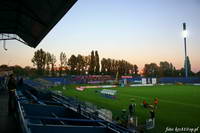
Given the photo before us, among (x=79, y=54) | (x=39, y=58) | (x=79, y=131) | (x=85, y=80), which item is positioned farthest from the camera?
(x=79, y=54)

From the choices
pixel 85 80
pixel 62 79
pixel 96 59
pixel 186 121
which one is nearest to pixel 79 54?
pixel 96 59

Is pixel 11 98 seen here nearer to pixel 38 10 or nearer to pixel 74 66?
pixel 38 10

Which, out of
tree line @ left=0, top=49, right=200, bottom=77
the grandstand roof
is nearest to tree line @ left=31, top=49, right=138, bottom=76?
tree line @ left=0, top=49, right=200, bottom=77

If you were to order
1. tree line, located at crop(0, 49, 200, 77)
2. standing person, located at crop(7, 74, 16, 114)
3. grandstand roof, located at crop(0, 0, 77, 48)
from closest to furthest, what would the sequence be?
1. grandstand roof, located at crop(0, 0, 77, 48)
2. standing person, located at crop(7, 74, 16, 114)
3. tree line, located at crop(0, 49, 200, 77)

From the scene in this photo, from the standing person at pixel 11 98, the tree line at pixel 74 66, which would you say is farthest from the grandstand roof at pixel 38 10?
the tree line at pixel 74 66

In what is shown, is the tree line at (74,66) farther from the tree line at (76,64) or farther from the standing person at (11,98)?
the standing person at (11,98)

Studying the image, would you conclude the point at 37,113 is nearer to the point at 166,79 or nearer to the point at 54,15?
the point at 54,15

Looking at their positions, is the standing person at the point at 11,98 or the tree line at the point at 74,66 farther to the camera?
the tree line at the point at 74,66

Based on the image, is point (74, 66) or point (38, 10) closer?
point (38, 10)

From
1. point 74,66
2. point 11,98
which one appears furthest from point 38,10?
point 74,66

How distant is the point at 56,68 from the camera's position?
424 ft

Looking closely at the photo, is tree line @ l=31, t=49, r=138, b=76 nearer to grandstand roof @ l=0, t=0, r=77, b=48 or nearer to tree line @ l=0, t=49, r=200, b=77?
tree line @ l=0, t=49, r=200, b=77

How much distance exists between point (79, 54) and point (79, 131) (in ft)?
433

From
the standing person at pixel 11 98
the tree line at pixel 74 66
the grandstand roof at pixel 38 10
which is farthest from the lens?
the tree line at pixel 74 66
